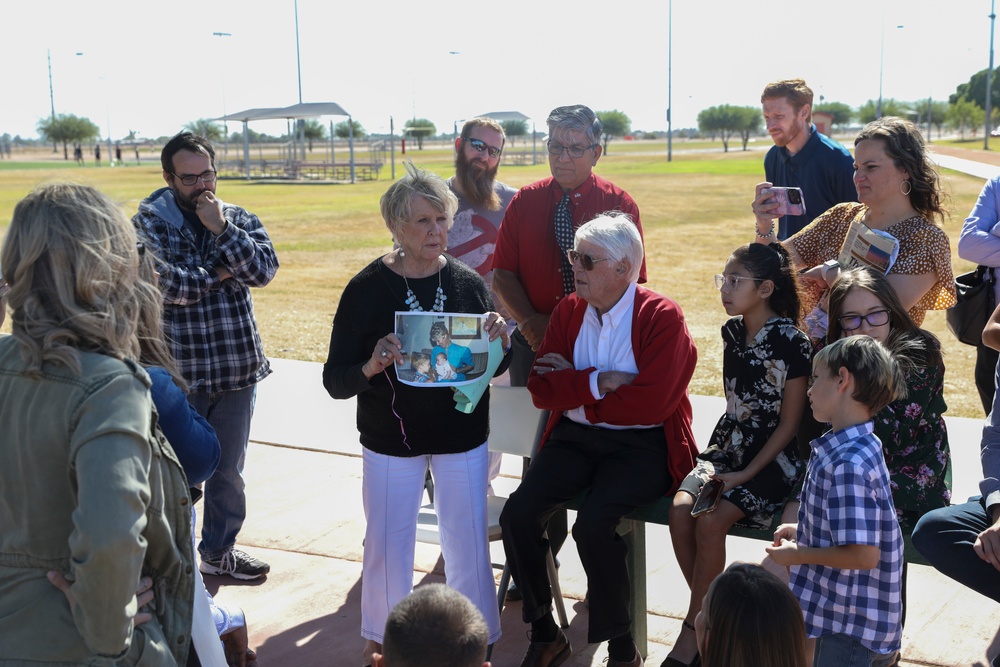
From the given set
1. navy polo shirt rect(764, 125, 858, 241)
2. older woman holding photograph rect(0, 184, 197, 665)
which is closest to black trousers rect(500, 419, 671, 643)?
older woman holding photograph rect(0, 184, 197, 665)

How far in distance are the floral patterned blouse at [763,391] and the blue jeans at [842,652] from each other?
744 millimetres

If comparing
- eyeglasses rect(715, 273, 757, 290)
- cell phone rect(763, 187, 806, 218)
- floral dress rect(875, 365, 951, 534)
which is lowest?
floral dress rect(875, 365, 951, 534)

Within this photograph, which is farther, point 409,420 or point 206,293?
point 206,293

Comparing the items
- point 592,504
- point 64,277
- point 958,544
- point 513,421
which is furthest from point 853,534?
A: point 64,277

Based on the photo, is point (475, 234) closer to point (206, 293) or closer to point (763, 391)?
point (206, 293)

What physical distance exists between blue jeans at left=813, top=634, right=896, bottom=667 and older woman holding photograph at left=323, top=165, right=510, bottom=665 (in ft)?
4.03

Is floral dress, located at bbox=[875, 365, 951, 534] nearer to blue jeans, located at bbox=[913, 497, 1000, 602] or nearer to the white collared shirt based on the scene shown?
blue jeans, located at bbox=[913, 497, 1000, 602]

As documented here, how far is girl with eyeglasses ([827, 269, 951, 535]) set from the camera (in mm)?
3207

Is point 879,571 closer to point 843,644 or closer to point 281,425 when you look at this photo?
point 843,644

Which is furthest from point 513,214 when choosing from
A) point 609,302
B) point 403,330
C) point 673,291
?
point 673,291

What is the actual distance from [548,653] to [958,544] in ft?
4.75

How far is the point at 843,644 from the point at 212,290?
2.83 m

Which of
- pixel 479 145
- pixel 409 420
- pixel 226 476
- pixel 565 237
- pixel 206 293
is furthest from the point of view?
pixel 479 145

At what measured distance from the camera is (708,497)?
10.9 feet
